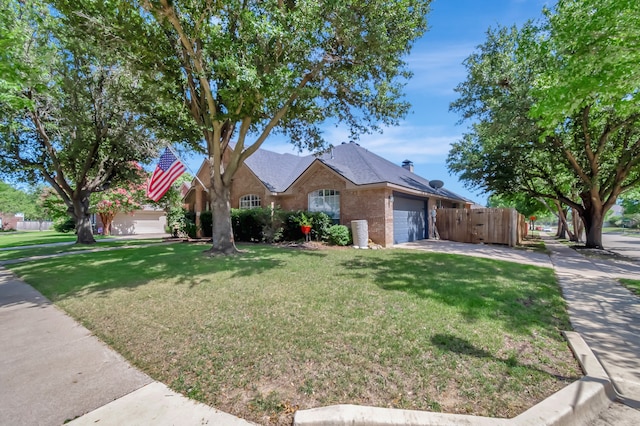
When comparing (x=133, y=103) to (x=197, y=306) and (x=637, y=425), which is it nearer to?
(x=197, y=306)

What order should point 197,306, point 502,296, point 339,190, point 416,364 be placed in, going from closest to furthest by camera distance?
point 416,364 → point 197,306 → point 502,296 → point 339,190

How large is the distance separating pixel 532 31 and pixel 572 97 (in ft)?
29.7

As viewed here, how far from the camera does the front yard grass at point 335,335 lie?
2.78 meters

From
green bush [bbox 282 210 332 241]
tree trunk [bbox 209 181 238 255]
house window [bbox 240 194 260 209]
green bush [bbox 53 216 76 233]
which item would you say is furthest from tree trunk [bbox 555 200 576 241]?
green bush [bbox 53 216 76 233]

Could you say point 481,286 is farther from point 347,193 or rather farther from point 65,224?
point 65,224

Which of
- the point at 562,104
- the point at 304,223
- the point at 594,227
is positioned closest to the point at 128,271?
the point at 304,223

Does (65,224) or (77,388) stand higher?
(65,224)

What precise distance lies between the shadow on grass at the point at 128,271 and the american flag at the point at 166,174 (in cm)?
276

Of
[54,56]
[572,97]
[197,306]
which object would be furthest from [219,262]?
[54,56]

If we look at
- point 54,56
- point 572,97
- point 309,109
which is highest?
point 54,56

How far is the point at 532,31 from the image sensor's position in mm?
12672

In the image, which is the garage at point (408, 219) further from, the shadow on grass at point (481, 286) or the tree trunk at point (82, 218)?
the tree trunk at point (82, 218)

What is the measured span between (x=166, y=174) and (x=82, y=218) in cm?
1071

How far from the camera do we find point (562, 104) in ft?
22.4
